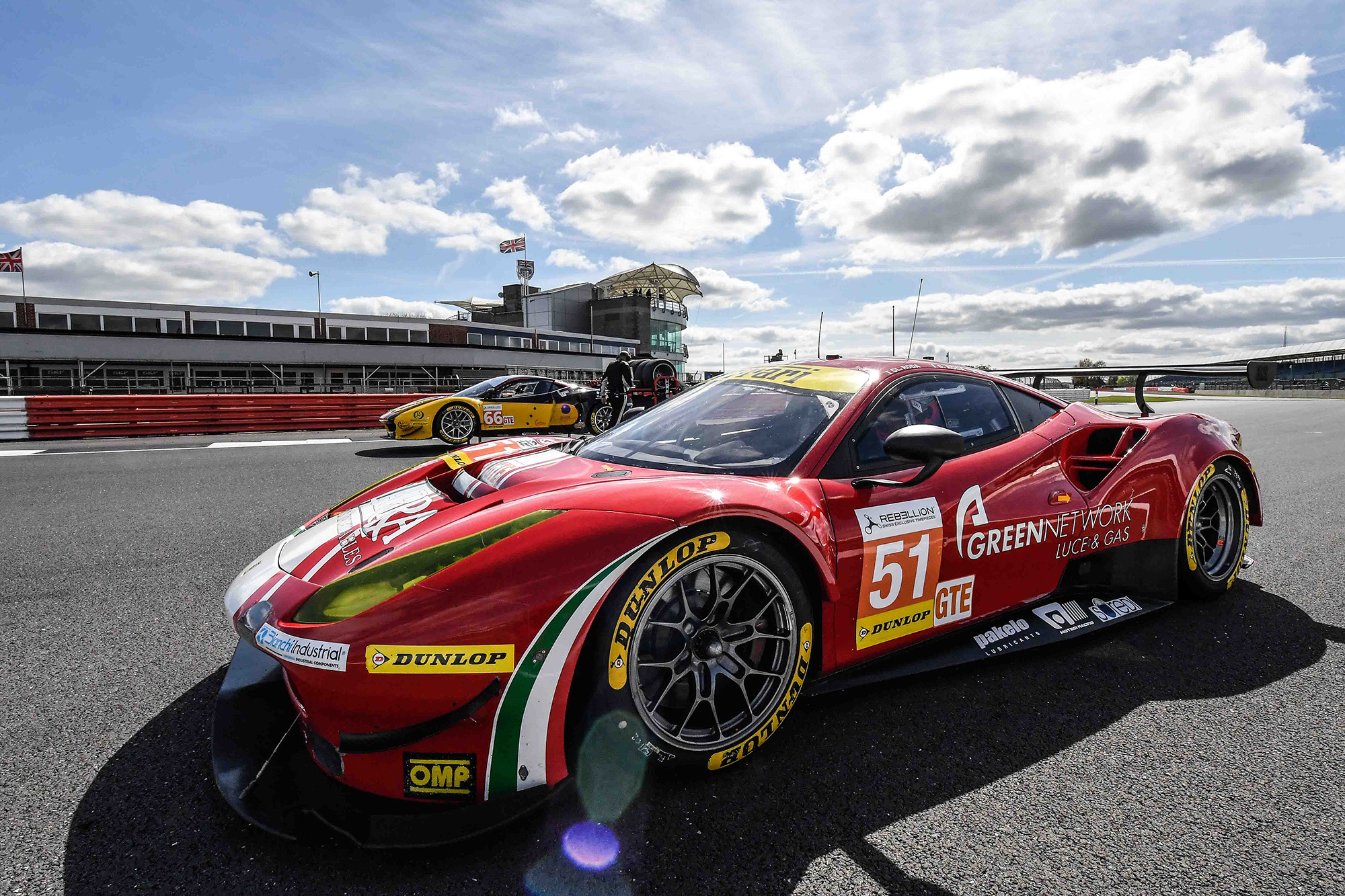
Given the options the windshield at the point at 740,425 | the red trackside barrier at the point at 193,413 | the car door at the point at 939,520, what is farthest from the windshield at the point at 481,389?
the car door at the point at 939,520

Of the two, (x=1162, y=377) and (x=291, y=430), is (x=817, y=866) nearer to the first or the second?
(x=1162, y=377)

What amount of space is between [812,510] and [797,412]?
0.55m

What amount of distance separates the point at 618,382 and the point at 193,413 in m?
8.27

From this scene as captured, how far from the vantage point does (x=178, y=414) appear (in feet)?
43.2

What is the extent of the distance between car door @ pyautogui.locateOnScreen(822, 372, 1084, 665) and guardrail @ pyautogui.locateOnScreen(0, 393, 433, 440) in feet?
47.4

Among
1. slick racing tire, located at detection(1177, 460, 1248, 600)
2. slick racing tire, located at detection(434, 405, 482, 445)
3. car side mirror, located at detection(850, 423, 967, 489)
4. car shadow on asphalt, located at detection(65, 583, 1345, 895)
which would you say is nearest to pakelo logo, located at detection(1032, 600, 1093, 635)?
car shadow on asphalt, located at detection(65, 583, 1345, 895)

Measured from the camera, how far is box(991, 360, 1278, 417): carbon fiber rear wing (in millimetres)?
3182

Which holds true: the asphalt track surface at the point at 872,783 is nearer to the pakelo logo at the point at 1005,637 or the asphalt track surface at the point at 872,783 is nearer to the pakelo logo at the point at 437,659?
the pakelo logo at the point at 1005,637

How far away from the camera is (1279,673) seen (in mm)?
2438

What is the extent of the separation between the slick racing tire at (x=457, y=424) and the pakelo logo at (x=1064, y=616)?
981 centimetres

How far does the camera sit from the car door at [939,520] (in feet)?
6.97

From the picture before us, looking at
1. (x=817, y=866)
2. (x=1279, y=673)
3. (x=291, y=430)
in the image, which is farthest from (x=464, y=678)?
(x=291, y=430)

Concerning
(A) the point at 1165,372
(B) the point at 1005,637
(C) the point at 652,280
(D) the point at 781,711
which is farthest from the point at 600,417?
(C) the point at 652,280

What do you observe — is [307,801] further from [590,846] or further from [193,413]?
[193,413]
